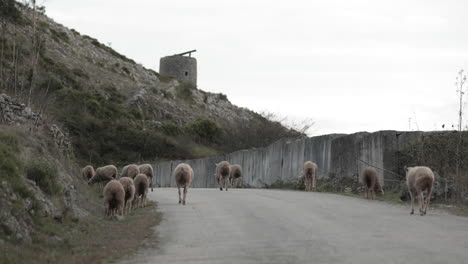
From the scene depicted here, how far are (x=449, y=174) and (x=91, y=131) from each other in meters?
39.7

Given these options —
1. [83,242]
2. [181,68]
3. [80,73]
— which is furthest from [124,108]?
[83,242]

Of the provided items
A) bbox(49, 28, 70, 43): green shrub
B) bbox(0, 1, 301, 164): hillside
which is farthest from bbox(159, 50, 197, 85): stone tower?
bbox(49, 28, 70, 43): green shrub

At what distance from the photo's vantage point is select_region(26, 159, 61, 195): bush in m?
13.0

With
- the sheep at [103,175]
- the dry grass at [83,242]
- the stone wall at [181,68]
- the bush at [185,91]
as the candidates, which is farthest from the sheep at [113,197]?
the stone wall at [181,68]

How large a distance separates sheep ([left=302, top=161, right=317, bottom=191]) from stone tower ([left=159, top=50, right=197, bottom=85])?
63521 millimetres

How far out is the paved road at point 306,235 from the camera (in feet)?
31.0

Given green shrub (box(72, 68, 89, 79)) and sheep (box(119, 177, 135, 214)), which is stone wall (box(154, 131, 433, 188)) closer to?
sheep (box(119, 177, 135, 214))

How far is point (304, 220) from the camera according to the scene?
542 inches

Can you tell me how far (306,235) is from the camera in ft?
37.6

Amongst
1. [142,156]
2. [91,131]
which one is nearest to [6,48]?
[91,131]

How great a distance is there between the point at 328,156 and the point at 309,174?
4.62 feet

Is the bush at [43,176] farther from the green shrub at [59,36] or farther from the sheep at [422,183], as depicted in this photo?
the green shrub at [59,36]

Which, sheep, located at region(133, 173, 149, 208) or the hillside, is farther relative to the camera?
the hillside

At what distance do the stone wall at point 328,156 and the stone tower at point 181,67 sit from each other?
5125 cm
